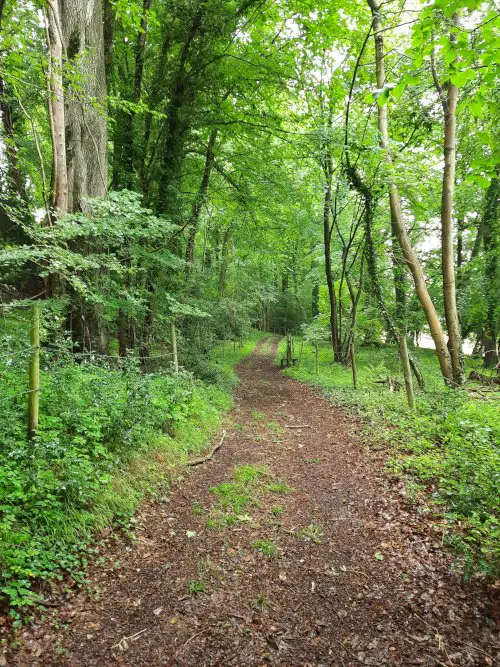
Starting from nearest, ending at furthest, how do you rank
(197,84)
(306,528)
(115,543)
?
(115,543) → (306,528) → (197,84)

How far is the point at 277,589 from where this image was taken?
3357 mm

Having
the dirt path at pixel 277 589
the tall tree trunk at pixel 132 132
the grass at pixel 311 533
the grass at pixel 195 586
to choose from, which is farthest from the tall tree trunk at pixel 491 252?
the grass at pixel 195 586

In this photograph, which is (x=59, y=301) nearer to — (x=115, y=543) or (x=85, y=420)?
(x=85, y=420)

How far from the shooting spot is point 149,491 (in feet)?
15.4

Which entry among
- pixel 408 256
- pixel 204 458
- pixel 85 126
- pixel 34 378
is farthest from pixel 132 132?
pixel 204 458

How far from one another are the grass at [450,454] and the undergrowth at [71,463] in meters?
3.63

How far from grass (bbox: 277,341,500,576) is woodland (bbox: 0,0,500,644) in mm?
36

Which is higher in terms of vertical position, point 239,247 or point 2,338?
point 239,247

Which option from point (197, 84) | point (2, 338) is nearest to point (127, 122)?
point (197, 84)

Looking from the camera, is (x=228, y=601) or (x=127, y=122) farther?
(x=127, y=122)

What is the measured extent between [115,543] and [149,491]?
3.16 ft

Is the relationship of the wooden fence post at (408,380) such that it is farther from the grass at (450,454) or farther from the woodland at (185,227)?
the grass at (450,454)

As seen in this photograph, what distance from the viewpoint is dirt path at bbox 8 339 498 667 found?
2672mm

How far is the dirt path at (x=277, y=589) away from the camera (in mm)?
2672
